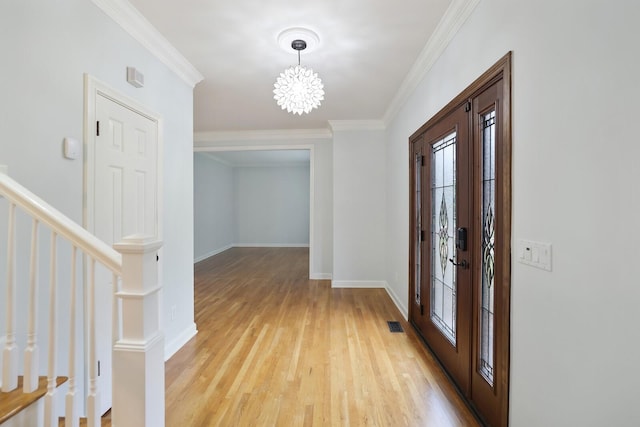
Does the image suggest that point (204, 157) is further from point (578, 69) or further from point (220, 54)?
point (578, 69)

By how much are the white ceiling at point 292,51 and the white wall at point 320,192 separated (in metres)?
1.46

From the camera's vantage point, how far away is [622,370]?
98cm

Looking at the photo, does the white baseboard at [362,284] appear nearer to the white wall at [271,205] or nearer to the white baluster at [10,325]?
the white baluster at [10,325]

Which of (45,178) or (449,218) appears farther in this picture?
(449,218)

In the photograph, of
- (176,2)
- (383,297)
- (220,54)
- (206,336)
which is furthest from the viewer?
(383,297)

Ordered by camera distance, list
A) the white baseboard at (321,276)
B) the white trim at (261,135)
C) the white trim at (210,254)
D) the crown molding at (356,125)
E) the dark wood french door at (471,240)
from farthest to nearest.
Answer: the white trim at (210,254)
the white baseboard at (321,276)
the white trim at (261,135)
the crown molding at (356,125)
the dark wood french door at (471,240)

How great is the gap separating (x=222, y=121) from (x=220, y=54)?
2269mm

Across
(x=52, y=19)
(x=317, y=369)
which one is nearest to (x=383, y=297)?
(x=317, y=369)

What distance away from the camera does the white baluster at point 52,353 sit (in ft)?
3.77

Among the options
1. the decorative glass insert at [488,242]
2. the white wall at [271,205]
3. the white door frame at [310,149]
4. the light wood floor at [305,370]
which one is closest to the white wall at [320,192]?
the white door frame at [310,149]

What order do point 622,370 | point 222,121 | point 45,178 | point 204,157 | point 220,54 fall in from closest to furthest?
point 622,370 < point 45,178 < point 220,54 < point 222,121 < point 204,157

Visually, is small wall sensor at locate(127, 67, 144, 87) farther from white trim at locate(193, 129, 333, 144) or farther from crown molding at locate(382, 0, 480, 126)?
white trim at locate(193, 129, 333, 144)

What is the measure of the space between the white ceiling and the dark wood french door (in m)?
0.69

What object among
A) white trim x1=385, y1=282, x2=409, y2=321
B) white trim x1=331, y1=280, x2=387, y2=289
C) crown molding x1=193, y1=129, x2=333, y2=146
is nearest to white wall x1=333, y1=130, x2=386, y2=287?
white trim x1=331, y1=280, x2=387, y2=289
